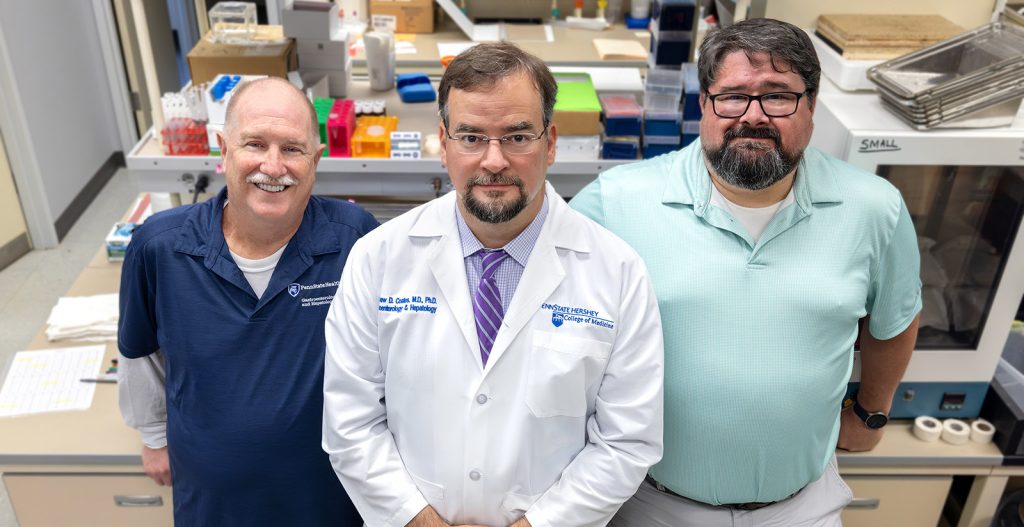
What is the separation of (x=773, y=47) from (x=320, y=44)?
1641 millimetres

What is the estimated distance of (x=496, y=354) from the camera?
1.45m

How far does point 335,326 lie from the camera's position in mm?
1523

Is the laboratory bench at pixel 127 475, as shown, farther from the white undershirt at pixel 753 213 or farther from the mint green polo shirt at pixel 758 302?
the white undershirt at pixel 753 213

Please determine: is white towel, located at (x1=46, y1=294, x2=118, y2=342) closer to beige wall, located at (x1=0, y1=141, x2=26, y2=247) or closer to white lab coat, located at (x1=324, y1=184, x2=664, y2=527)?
white lab coat, located at (x1=324, y1=184, x2=664, y2=527)

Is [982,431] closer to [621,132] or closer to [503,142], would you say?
[621,132]

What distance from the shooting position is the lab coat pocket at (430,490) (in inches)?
60.5

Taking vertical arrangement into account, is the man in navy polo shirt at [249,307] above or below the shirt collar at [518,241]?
below

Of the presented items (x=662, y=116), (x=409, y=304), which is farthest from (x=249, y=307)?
(x=662, y=116)

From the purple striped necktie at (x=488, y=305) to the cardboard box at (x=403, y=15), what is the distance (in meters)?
3.11

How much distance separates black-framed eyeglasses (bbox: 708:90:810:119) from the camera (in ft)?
5.09

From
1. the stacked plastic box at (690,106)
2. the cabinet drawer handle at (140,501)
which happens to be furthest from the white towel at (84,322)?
the stacked plastic box at (690,106)

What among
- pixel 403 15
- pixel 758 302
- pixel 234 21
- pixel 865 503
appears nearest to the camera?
pixel 758 302

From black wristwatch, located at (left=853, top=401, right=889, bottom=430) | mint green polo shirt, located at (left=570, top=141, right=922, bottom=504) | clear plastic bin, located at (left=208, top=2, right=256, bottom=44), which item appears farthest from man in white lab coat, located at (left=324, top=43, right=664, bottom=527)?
clear plastic bin, located at (left=208, top=2, right=256, bottom=44)

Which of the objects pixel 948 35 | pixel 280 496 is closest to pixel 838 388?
pixel 948 35
